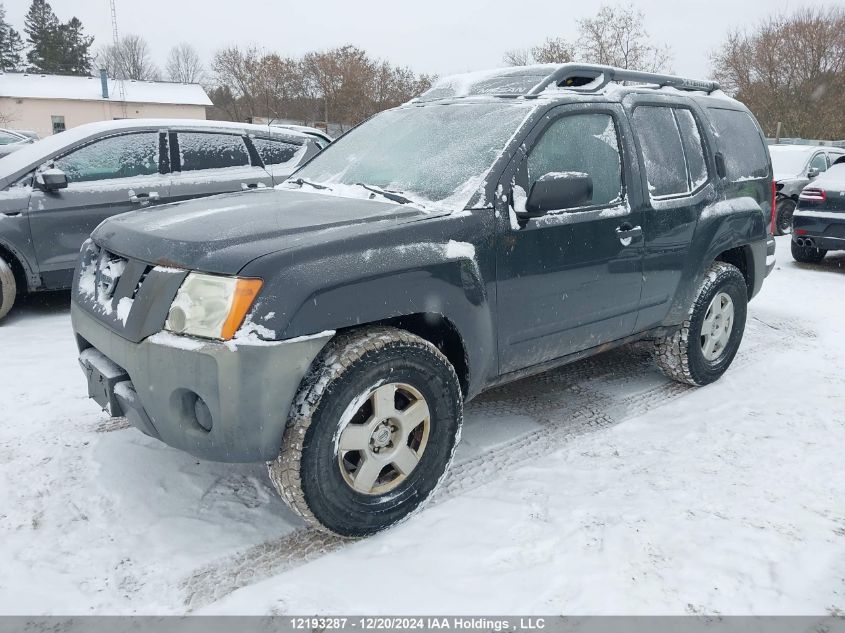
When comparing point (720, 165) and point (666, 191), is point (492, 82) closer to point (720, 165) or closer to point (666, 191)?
point (666, 191)

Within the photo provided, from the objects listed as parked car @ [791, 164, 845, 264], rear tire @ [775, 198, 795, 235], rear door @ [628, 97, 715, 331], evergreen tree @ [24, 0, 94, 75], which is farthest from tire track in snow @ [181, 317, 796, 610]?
evergreen tree @ [24, 0, 94, 75]

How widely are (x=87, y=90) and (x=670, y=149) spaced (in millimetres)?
49907

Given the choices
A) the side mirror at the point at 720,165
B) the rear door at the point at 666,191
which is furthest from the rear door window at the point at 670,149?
the side mirror at the point at 720,165

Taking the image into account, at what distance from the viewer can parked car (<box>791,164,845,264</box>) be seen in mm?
8367

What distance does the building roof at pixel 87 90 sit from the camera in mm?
43781

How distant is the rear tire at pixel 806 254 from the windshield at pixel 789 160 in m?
3.20

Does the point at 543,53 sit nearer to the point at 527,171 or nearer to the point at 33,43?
the point at 527,171

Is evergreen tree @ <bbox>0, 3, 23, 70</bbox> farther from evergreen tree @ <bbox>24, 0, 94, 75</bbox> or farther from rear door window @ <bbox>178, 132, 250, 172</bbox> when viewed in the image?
rear door window @ <bbox>178, 132, 250, 172</bbox>

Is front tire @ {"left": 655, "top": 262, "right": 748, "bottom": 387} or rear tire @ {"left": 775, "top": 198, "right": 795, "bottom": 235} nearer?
front tire @ {"left": 655, "top": 262, "right": 748, "bottom": 387}

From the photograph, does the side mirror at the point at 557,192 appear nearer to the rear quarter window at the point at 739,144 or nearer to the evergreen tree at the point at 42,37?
the rear quarter window at the point at 739,144

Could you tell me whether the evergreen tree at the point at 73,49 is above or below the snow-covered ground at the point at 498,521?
above

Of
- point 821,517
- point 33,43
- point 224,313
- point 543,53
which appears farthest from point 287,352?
point 33,43

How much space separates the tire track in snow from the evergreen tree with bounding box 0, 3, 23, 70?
241 ft

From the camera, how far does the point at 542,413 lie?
13.0 ft
